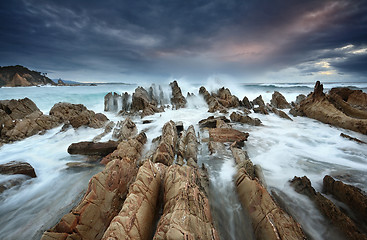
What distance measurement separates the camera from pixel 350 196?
2961 mm

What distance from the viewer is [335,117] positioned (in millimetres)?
8773

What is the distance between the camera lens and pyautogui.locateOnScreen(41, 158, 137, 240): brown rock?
2350 millimetres

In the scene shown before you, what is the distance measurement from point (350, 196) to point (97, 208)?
5.05 meters

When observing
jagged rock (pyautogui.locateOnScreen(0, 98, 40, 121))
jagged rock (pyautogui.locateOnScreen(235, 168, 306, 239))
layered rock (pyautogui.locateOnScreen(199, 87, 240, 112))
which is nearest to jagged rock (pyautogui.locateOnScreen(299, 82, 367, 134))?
layered rock (pyautogui.locateOnScreen(199, 87, 240, 112))

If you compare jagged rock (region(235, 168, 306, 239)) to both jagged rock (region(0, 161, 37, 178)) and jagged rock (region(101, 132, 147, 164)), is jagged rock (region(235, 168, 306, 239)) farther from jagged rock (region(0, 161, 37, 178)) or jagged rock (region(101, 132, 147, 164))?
jagged rock (region(0, 161, 37, 178))

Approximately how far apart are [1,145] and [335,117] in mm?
17881

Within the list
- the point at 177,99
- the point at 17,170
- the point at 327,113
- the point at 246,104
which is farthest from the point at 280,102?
the point at 17,170

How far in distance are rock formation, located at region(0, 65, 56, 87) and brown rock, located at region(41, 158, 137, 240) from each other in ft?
349

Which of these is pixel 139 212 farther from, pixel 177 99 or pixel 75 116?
pixel 177 99

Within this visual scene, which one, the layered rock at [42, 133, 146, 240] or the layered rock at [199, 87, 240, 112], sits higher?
the layered rock at [199, 87, 240, 112]

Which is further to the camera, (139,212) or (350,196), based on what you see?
(350,196)

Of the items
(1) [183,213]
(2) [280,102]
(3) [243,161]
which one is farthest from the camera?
(2) [280,102]

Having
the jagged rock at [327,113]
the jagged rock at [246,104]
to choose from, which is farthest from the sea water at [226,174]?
the jagged rock at [246,104]

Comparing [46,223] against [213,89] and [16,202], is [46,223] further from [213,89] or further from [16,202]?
[213,89]
